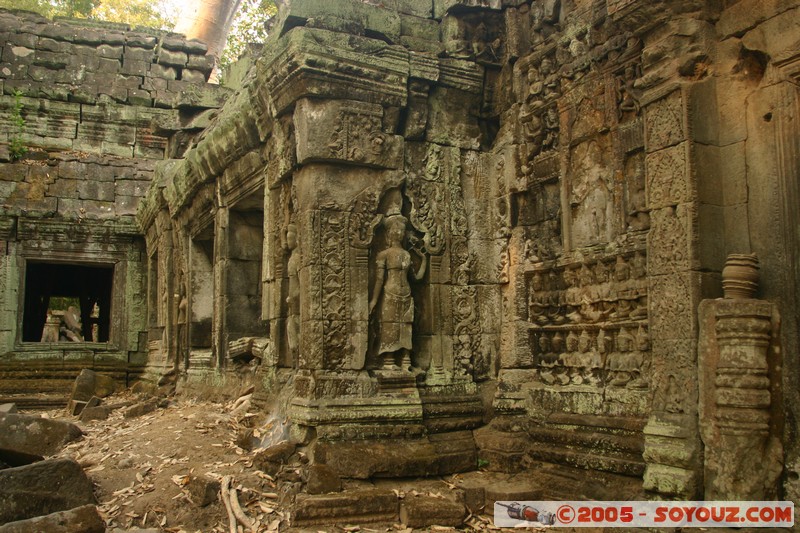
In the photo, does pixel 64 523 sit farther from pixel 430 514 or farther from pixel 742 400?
pixel 742 400

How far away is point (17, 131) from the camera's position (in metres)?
13.7

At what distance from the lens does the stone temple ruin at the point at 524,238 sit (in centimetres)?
412

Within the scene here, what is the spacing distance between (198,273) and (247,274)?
1734mm

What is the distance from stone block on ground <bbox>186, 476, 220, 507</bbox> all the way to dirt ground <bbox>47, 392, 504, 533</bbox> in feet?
0.11

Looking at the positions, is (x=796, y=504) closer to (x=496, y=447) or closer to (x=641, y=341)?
(x=641, y=341)

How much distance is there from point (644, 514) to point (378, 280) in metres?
2.63

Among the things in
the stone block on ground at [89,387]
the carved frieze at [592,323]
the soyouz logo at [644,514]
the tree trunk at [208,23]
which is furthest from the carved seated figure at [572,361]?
the tree trunk at [208,23]

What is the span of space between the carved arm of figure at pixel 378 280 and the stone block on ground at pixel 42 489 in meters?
2.41

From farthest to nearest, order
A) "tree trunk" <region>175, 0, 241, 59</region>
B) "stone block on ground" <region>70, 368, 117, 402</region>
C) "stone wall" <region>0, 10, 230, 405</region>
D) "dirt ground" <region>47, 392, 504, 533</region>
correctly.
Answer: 1. "tree trunk" <region>175, 0, 241, 59</region>
2. "stone wall" <region>0, 10, 230, 405</region>
3. "stone block on ground" <region>70, 368, 117, 402</region>
4. "dirt ground" <region>47, 392, 504, 533</region>

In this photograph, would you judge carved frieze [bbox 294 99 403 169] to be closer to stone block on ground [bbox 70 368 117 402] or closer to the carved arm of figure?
the carved arm of figure

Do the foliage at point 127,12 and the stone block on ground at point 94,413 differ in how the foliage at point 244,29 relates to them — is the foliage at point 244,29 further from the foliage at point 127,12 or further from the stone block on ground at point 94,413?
the stone block on ground at point 94,413

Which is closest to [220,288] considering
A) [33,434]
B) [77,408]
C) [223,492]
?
[33,434]

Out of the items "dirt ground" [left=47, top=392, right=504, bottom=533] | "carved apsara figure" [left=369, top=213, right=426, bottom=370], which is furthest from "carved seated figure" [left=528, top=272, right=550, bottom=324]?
"dirt ground" [left=47, top=392, right=504, bottom=533]

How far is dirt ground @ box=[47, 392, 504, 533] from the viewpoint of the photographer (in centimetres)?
463
